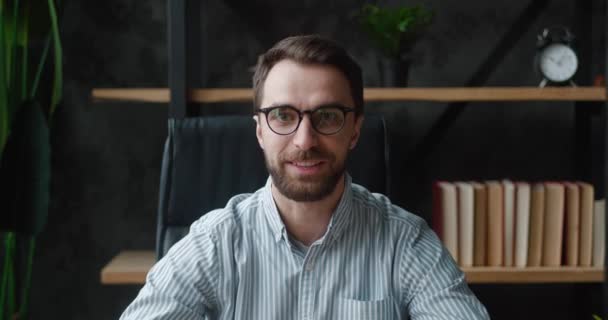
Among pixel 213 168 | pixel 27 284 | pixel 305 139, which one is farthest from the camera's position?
pixel 27 284

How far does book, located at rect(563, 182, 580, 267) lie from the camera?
1.80 meters

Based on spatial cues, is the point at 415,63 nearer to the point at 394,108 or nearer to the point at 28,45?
the point at 394,108

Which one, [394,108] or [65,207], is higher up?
[394,108]

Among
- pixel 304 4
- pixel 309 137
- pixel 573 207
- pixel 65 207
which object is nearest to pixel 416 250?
pixel 309 137

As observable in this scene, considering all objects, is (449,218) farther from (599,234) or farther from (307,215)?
(307,215)

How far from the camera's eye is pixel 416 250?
47.9 inches

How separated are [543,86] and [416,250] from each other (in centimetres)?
83

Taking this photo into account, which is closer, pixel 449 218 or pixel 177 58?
pixel 177 58

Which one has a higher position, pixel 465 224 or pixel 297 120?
pixel 297 120

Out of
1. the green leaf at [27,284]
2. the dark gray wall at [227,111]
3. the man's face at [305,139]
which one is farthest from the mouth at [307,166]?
the green leaf at [27,284]

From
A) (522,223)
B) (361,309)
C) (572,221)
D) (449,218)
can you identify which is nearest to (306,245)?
(361,309)

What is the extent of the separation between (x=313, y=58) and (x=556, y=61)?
3.17ft

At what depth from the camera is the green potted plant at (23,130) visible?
5.57ft

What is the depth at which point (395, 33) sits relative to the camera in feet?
5.99
